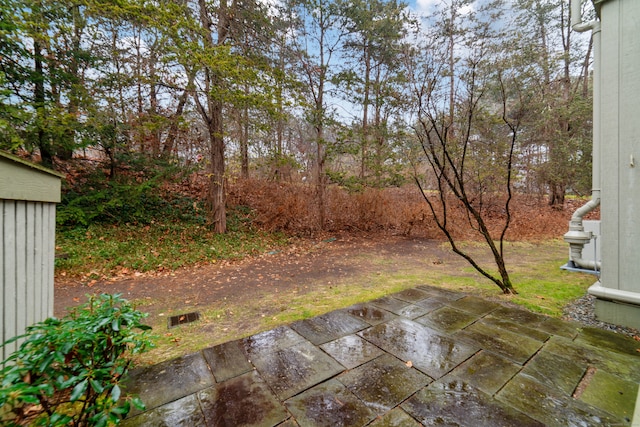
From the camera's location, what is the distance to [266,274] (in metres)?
4.44

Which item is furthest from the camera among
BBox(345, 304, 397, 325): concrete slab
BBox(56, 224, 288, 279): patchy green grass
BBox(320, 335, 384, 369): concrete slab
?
BBox(56, 224, 288, 279): patchy green grass

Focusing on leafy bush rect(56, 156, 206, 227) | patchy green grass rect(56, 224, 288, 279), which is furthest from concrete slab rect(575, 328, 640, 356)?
leafy bush rect(56, 156, 206, 227)

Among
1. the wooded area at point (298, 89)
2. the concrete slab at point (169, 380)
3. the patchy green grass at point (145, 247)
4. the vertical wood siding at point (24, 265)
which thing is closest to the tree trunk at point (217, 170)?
the wooded area at point (298, 89)

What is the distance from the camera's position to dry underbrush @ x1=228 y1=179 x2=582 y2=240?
7434 mm

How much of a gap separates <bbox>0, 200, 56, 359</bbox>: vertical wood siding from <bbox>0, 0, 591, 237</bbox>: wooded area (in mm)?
3250

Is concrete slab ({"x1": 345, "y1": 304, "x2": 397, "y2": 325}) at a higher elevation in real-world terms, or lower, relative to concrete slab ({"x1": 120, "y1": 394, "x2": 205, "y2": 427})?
higher

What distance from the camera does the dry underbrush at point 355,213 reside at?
7.43 m

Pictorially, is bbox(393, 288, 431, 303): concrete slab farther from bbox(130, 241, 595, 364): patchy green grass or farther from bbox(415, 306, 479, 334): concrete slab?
bbox(415, 306, 479, 334): concrete slab

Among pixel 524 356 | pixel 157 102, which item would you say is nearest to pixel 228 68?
pixel 157 102

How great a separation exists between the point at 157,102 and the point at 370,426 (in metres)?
7.90

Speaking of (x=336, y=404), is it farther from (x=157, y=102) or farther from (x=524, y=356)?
(x=157, y=102)

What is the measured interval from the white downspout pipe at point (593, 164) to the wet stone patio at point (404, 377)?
1332 millimetres

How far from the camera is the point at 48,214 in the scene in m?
1.73

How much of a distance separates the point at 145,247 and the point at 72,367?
490 cm
